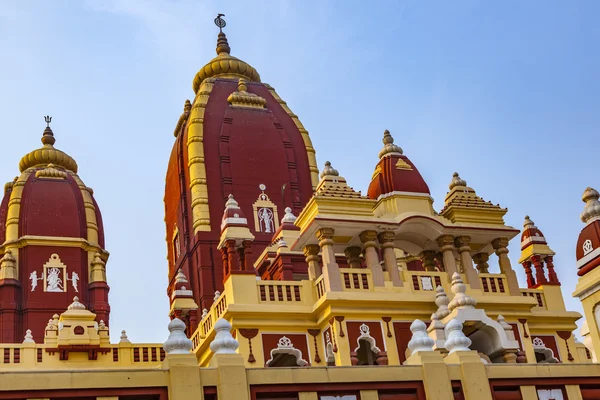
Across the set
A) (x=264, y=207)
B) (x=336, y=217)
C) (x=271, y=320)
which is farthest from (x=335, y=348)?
(x=264, y=207)

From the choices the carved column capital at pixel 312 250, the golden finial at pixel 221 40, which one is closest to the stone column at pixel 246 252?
the carved column capital at pixel 312 250

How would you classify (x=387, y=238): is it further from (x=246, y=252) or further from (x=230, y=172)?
(x=230, y=172)

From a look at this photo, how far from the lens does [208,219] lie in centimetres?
2688

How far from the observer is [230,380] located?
10078 mm

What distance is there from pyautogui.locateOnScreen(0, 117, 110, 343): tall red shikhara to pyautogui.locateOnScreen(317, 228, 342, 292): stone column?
14.2m

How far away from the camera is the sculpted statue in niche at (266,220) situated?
27.1m

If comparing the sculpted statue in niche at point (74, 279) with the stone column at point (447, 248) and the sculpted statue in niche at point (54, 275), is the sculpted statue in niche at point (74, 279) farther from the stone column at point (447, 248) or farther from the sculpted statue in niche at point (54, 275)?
the stone column at point (447, 248)

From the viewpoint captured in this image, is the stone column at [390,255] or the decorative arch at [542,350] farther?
the decorative arch at [542,350]

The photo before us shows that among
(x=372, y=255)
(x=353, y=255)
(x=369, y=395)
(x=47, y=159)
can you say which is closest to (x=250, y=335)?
(x=372, y=255)

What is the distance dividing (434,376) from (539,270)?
36.0ft

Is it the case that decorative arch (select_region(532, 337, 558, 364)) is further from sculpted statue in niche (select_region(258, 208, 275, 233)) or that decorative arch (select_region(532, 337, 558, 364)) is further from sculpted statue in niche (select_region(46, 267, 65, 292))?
sculpted statue in niche (select_region(46, 267, 65, 292))

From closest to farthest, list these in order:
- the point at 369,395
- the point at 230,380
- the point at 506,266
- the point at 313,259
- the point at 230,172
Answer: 1. the point at 230,380
2. the point at 369,395
3. the point at 313,259
4. the point at 506,266
5. the point at 230,172

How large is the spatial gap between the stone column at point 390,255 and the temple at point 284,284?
5 centimetres

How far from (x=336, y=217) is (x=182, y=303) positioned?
21.7ft
